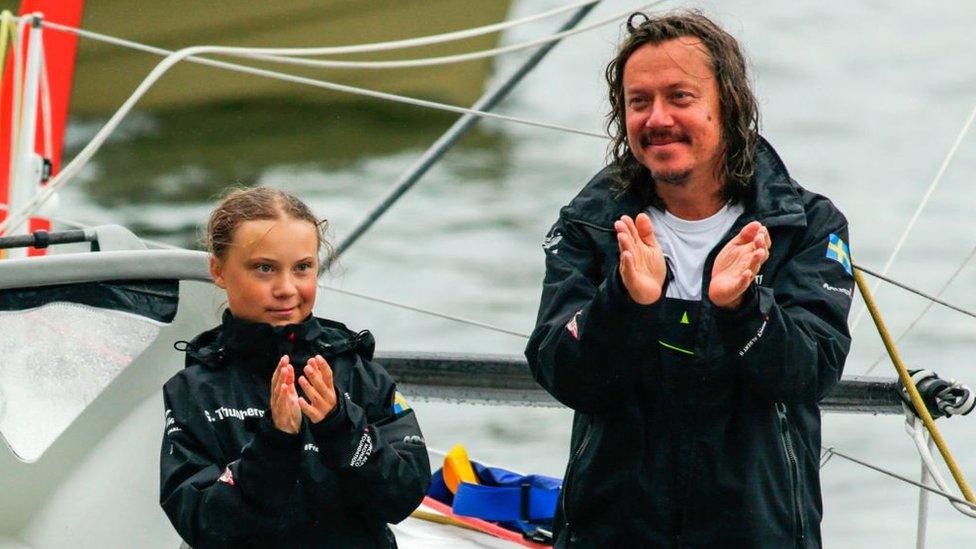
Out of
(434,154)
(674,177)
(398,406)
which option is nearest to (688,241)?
(674,177)

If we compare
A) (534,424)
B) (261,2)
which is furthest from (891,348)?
(261,2)

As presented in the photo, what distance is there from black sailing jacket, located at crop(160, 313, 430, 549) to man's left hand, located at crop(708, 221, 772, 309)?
1.21ft

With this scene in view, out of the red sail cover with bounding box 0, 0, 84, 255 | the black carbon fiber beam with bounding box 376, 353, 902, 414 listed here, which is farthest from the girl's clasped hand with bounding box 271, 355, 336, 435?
the red sail cover with bounding box 0, 0, 84, 255

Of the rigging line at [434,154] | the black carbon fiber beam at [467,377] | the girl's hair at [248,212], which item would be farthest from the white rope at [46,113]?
the girl's hair at [248,212]

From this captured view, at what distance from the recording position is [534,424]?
519cm

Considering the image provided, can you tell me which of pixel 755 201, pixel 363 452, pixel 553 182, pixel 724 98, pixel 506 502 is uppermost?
pixel 553 182

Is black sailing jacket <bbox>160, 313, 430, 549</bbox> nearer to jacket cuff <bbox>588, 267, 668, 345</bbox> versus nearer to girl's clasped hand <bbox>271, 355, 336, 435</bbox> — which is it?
girl's clasped hand <bbox>271, 355, 336, 435</bbox>

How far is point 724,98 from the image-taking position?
1872 millimetres

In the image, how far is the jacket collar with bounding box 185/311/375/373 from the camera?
6.23 feet

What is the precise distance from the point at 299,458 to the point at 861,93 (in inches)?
269

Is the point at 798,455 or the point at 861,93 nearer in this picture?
the point at 798,455

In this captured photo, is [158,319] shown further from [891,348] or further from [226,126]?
[226,126]

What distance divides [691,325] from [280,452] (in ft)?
1.37

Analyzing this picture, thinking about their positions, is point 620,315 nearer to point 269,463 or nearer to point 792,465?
point 792,465
